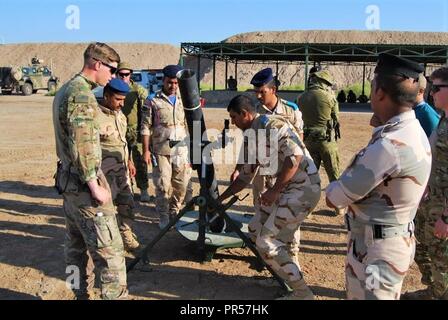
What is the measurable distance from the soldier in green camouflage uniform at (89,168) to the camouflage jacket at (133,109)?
3.28m

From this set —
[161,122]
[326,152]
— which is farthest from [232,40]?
[161,122]

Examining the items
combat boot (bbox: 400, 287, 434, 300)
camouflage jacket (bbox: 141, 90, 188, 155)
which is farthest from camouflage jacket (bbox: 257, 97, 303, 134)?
combat boot (bbox: 400, 287, 434, 300)

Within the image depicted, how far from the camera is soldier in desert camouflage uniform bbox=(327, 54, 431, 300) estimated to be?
2217 mm

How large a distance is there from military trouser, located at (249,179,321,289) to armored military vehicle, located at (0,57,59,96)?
35254 mm

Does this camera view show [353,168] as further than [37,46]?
No

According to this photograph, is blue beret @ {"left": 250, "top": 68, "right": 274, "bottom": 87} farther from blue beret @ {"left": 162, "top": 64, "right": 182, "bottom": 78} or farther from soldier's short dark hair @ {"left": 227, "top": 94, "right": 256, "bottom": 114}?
blue beret @ {"left": 162, "top": 64, "right": 182, "bottom": 78}

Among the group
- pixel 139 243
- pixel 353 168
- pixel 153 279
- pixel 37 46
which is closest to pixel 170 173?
pixel 139 243

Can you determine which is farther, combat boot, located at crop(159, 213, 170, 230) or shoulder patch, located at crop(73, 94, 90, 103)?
combat boot, located at crop(159, 213, 170, 230)

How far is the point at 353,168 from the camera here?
231 centimetres

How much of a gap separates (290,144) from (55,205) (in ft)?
15.2

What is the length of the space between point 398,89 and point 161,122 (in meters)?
3.72

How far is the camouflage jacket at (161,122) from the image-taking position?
5.54 m

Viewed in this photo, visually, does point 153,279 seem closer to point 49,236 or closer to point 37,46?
point 49,236

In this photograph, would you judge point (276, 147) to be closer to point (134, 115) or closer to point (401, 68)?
point (401, 68)
